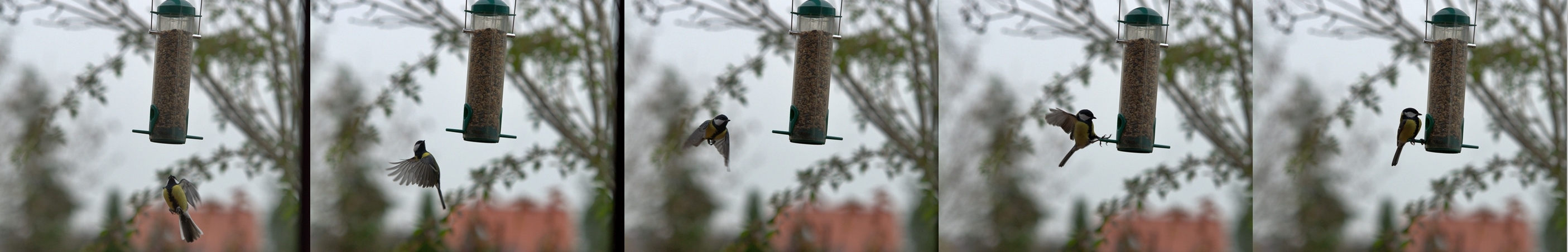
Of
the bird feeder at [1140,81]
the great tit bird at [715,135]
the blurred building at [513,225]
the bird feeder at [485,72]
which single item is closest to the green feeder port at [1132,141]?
the bird feeder at [1140,81]

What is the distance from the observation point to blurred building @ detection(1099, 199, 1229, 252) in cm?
256

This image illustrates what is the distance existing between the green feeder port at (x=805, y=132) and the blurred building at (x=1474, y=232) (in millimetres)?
1465

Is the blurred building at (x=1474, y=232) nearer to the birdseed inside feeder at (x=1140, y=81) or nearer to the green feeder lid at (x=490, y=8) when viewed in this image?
the birdseed inside feeder at (x=1140, y=81)

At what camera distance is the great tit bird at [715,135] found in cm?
242

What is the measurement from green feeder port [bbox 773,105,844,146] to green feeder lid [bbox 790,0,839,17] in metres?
0.22

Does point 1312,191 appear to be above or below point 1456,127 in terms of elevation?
below

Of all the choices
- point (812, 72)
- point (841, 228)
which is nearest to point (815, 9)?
point (812, 72)

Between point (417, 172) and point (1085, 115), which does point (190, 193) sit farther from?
point (1085, 115)

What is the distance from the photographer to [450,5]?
2443 mm

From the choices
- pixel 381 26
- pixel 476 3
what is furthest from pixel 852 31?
pixel 381 26

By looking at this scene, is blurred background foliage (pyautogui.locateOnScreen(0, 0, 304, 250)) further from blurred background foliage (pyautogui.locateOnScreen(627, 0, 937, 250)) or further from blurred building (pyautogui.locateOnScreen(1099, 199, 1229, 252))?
blurred building (pyautogui.locateOnScreen(1099, 199, 1229, 252))

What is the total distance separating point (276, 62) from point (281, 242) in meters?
0.42

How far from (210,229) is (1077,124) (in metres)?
2.05

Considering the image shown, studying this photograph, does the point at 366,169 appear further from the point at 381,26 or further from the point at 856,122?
the point at 856,122
